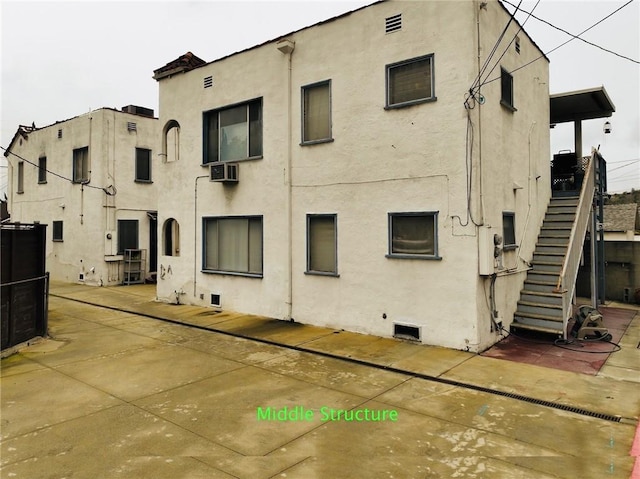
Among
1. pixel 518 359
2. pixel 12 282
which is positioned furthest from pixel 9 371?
pixel 518 359

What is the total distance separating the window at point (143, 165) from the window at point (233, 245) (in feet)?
28.5

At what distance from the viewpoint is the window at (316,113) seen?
9812mm

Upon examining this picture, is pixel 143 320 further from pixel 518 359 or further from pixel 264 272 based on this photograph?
pixel 518 359

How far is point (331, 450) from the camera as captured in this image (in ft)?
14.2

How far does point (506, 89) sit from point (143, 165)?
1580 cm

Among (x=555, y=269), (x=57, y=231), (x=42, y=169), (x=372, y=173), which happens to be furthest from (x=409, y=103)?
(x=42, y=169)

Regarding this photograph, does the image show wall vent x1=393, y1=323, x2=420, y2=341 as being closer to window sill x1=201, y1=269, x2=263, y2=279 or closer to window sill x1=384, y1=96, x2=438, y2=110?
window sill x1=201, y1=269, x2=263, y2=279

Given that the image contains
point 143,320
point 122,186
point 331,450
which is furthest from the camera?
point 122,186

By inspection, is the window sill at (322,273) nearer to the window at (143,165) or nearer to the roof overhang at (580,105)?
the roof overhang at (580,105)

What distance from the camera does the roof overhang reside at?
1155 centimetres

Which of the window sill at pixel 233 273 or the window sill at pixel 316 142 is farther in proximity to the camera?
the window sill at pixel 233 273

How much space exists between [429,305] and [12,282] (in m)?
7.72

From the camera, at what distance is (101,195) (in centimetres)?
1786

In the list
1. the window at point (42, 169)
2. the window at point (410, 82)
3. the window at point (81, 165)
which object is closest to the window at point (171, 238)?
the window at point (81, 165)
